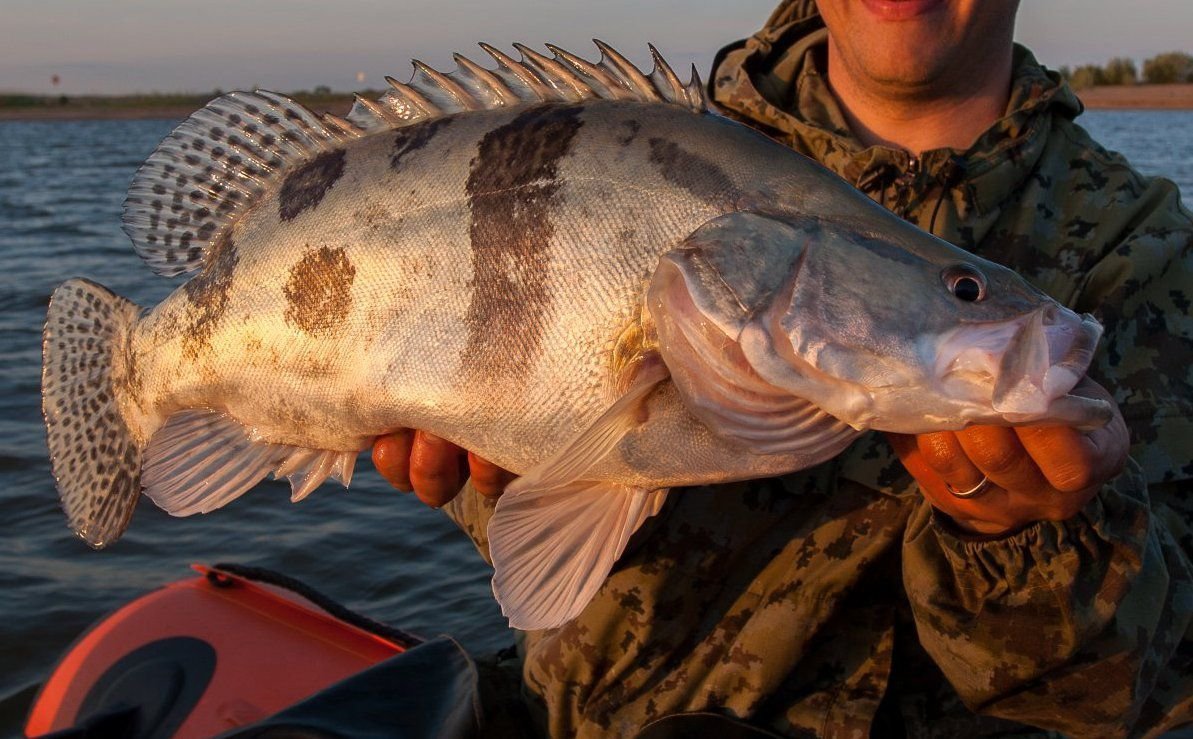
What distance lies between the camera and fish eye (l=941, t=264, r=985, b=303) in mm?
1987

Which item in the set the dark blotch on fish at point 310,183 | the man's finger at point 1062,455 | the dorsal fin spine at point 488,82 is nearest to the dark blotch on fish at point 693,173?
the dorsal fin spine at point 488,82

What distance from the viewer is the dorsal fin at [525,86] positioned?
2426 mm

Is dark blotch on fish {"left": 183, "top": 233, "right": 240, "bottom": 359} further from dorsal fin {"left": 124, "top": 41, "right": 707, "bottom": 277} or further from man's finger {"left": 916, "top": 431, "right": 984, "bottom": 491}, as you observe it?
man's finger {"left": 916, "top": 431, "right": 984, "bottom": 491}

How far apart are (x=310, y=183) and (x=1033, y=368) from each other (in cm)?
174

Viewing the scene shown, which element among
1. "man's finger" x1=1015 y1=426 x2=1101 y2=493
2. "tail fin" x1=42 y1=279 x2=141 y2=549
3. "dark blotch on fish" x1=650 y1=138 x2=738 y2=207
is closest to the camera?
"man's finger" x1=1015 y1=426 x2=1101 y2=493

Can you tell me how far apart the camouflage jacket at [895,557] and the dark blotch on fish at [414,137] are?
3.92 feet

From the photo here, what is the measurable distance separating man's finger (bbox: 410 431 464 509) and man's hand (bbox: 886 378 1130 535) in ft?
3.56

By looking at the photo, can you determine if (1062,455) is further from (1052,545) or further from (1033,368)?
(1052,545)

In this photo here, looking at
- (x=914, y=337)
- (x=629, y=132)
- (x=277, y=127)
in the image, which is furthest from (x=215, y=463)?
(x=914, y=337)

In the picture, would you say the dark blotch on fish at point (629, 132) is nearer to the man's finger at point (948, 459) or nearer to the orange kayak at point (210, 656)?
the man's finger at point (948, 459)

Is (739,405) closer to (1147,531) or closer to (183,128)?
(1147,531)

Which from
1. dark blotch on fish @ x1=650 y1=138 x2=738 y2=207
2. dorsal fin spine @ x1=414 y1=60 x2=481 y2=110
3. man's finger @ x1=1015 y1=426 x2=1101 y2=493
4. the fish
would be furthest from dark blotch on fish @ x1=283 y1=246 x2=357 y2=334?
man's finger @ x1=1015 y1=426 x2=1101 y2=493

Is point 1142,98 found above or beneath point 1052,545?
beneath

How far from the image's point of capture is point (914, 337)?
196 centimetres
